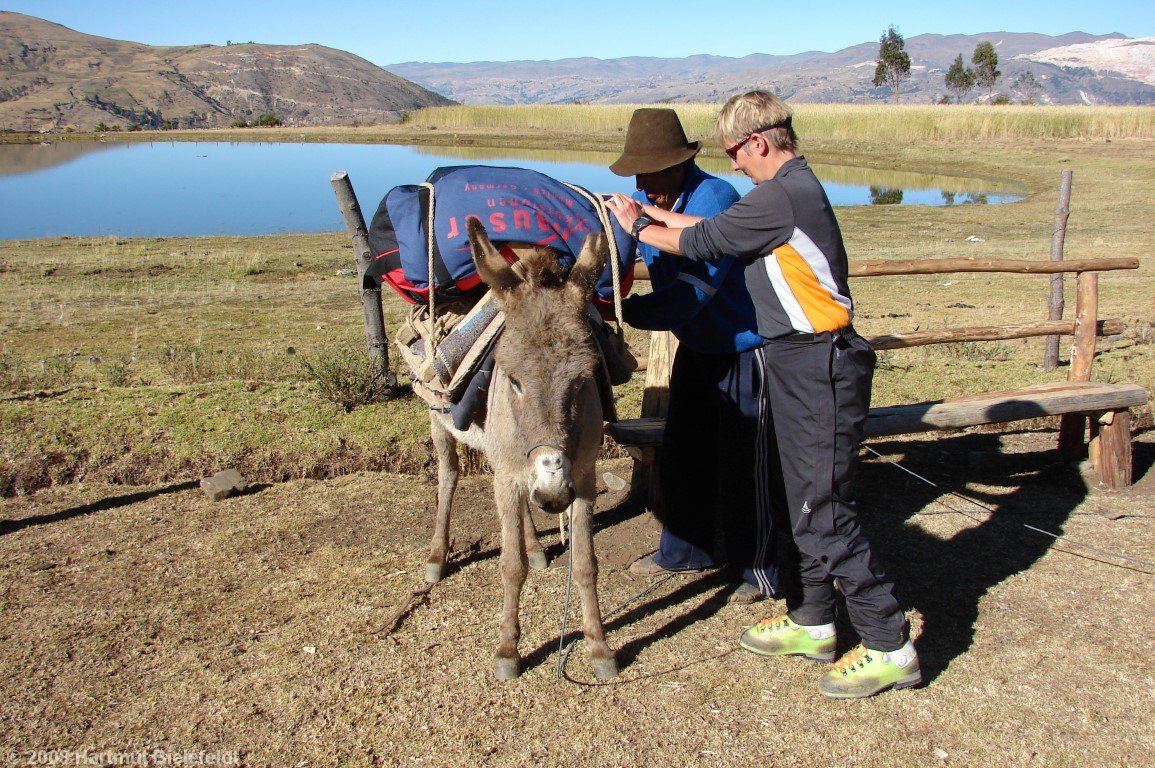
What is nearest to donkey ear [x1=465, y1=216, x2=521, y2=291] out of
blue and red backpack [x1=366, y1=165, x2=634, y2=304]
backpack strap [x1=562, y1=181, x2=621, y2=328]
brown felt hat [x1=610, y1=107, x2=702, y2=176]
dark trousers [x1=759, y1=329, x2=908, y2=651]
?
blue and red backpack [x1=366, y1=165, x2=634, y2=304]

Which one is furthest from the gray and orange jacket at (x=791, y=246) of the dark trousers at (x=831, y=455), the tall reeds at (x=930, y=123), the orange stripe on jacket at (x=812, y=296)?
the tall reeds at (x=930, y=123)

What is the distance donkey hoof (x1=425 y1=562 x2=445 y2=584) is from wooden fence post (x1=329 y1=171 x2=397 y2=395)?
9.10ft

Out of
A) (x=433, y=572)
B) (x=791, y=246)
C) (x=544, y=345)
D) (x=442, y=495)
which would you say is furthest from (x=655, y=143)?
(x=433, y=572)

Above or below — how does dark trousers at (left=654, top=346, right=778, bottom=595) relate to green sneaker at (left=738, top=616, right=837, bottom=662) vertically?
above

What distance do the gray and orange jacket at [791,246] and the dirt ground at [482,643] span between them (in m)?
1.89

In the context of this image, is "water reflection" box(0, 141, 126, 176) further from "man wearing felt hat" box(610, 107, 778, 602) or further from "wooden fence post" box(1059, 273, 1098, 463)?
"wooden fence post" box(1059, 273, 1098, 463)

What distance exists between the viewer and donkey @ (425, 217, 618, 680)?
369 centimetres

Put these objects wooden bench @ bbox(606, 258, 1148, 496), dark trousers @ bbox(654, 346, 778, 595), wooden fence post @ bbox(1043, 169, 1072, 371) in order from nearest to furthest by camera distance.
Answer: dark trousers @ bbox(654, 346, 778, 595) → wooden bench @ bbox(606, 258, 1148, 496) → wooden fence post @ bbox(1043, 169, 1072, 371)

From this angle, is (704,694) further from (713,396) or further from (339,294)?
(339,294)

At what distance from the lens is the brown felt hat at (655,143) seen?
4.36 metres

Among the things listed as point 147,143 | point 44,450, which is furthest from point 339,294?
point 147,143

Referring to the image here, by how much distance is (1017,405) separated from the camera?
639cm

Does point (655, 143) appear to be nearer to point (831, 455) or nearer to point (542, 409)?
point (542, 409)

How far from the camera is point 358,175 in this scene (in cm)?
3519
